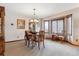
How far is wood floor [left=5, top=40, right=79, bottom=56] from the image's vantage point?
9.22 ft

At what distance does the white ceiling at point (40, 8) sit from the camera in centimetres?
267

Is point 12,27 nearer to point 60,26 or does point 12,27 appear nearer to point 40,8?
point 40,8

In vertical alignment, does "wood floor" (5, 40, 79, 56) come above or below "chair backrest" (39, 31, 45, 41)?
below

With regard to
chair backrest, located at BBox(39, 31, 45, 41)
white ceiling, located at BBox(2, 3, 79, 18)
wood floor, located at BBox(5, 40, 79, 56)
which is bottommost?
wood floor, located at BBox(5, 40, 79, 56)

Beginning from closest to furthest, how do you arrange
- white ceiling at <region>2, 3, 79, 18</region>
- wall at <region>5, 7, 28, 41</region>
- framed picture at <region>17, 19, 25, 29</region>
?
white ceiling at <region>2, 3, 79, 18</region> < wall at <region>5, 7, 28, 41</region> < framed picture at <region>17, 19, 25, 29</region>

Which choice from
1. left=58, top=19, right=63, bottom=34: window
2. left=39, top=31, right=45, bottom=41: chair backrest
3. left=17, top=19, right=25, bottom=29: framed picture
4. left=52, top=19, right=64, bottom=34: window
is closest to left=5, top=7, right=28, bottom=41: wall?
A: left=17, top=19, right=25, bottom=29: framed picture

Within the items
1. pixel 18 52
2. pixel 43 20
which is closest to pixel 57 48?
pixel 43 20

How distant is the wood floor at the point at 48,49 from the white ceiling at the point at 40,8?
809mm

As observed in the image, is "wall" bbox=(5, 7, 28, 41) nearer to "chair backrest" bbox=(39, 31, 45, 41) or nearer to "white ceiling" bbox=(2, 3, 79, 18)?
"white ceiling" bbox=(2, 3, 79, 18)

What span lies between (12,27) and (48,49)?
3.87 feet

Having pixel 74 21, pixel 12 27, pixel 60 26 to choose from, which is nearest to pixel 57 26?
pixel 60 26

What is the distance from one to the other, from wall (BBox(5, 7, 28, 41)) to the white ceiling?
107mm

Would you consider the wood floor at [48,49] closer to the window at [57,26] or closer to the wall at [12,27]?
the wall at [12,27]

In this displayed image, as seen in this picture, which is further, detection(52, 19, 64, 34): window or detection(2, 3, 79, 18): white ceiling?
detection(52, 19, 64, 34): window
